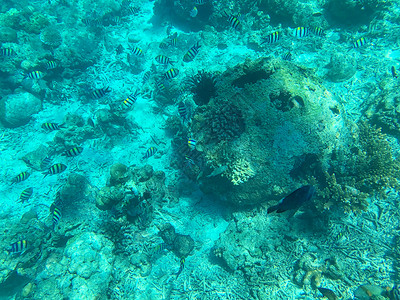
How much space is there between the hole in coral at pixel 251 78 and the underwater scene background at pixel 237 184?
0.15ft

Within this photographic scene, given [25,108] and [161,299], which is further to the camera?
[25,108]

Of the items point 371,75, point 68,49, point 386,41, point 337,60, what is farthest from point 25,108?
point 386,41

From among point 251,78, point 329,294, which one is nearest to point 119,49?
point 251,78

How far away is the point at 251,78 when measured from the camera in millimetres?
5012

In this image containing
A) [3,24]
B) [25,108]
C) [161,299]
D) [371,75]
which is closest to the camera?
[161,299]

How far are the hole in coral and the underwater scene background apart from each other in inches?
1.8

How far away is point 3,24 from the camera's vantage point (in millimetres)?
11273

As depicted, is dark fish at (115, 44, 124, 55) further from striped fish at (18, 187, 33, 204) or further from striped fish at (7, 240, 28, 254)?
striped fish at (7, 240, 28, 254)

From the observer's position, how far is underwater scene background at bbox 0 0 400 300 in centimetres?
440

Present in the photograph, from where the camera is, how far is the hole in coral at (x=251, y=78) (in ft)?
16.1

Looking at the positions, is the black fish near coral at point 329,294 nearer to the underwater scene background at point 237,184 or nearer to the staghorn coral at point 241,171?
the underwater scene background at point 237,184

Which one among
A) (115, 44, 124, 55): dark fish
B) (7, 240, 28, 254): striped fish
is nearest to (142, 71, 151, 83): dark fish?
(115, 44, 124, 55): dark fish

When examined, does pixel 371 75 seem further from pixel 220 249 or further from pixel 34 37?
pixel 34 37

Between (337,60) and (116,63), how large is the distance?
33.4 ft
